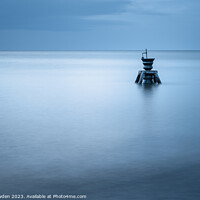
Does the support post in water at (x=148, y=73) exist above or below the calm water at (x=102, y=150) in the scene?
above

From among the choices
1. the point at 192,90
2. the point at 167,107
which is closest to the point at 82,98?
the point at 167,107

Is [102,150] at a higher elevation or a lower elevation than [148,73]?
lower

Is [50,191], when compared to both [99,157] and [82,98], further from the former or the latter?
[82,98]

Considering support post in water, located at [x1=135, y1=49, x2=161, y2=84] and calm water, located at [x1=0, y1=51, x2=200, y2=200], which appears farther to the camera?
support post in water, located at [x1=135, y1=49, x2=161, y2=84]

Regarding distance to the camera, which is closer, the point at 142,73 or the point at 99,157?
the point at 99,157

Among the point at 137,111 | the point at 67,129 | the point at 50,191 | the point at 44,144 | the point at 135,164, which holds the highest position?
the point at 137,111

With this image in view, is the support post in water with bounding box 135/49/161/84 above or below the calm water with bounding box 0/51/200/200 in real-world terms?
above

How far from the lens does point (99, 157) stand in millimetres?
8711

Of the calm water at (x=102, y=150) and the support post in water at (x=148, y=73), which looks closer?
the calm water at (x=102, y=150)

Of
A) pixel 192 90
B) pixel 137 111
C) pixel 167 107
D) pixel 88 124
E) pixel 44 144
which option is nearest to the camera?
pixel 44 144

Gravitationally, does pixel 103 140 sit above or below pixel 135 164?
above

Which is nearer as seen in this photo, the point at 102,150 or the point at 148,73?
the point at 102,150

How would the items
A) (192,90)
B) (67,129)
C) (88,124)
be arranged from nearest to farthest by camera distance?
1. (67,129)
2. (88,124)
3. (192,90)

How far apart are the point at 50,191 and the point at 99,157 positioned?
228 cm
